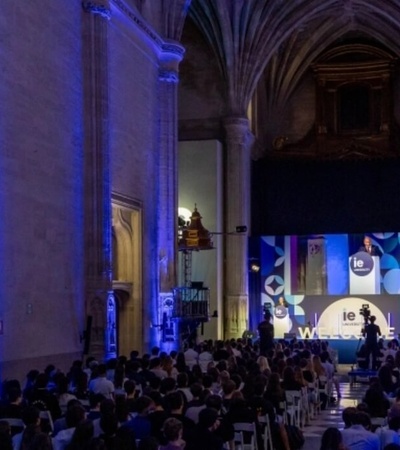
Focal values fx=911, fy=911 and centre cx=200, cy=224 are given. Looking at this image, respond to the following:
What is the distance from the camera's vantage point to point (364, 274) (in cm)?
3866

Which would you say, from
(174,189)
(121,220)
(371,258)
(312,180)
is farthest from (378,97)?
(121,220)

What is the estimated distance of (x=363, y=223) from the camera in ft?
135

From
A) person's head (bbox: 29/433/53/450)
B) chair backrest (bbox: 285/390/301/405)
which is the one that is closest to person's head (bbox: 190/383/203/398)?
chair backrest (bbox: 285/390/301/405)

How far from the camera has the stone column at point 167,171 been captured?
27.9 meters

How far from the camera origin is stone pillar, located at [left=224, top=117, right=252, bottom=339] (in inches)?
1455

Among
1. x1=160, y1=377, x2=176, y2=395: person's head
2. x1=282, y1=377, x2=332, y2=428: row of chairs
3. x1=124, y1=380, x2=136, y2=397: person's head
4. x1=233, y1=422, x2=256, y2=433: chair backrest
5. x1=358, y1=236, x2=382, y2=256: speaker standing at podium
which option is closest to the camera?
x1=233, y1=422, x2=256, y2=433: chair backrest

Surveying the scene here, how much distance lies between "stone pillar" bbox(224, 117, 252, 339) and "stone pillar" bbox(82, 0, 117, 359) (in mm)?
15293

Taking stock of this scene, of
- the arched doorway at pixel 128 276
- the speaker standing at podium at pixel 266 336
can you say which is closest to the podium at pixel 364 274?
the speaker standing at podium at pixel 266 336

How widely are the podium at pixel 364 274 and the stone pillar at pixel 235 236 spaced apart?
4764mm

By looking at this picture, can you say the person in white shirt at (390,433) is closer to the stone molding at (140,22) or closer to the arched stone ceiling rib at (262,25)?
the stone molding at (140,22)

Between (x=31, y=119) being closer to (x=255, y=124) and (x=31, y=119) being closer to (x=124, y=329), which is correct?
(x=124, y=329)

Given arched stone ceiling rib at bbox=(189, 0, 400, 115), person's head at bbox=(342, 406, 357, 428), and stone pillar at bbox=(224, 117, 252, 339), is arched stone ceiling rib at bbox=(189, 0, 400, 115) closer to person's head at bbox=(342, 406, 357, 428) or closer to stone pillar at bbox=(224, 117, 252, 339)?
stone pillar at bbox=(224, 117, 252, 339)

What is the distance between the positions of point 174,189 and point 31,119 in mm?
9919

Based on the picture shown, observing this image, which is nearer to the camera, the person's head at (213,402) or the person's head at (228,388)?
the person's head at (213,402)
